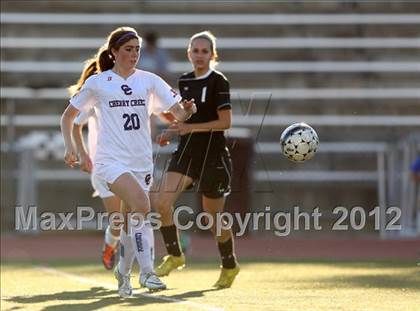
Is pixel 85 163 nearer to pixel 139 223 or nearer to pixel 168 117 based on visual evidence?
pixel 168 117

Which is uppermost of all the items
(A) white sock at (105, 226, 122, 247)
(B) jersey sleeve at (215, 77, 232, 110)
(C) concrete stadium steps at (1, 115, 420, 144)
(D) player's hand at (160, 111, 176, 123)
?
(B) jersey sleeve at (215, 77, 232, 110)

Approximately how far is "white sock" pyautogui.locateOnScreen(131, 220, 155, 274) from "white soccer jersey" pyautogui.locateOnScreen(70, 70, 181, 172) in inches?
17.8

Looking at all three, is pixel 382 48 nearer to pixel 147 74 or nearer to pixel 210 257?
pixel 210 257

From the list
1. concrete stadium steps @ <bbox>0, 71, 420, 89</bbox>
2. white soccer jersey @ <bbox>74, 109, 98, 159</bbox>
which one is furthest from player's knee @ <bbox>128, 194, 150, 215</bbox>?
concrete stadium steps @ <bbox>0, 71, 420, 89</bbox>

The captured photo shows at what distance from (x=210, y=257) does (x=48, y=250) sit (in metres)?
2.50

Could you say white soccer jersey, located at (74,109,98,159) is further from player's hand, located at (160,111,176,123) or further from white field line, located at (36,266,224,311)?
white field line, located at (36,266,224,311)

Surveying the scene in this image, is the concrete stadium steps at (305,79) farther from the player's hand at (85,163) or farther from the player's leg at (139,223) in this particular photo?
the player's leg at (139,223)

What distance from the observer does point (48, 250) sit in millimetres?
15922

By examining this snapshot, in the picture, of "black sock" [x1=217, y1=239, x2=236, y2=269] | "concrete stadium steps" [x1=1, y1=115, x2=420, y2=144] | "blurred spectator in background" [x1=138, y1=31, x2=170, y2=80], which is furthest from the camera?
"concrete stadium steps" [x1=1, y1=115, x2=420, y2=144]

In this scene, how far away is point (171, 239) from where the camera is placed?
10.5 m

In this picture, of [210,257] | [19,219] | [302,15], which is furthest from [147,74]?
[302,15]

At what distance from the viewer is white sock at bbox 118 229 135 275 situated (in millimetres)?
8914

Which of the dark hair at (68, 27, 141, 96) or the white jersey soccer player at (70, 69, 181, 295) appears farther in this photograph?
the dark hair at (68, 27, 141, 96)

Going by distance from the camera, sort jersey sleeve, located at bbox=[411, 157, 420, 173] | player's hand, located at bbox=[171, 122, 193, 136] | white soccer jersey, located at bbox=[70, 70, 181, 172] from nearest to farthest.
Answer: white soccer jersey, located at bbox=[70, 70, 181, 172], player's hand, located at bbox=[171, 122, 193, 136], jersey sleeve, located at bbox=[411, 157, 420, 173]
